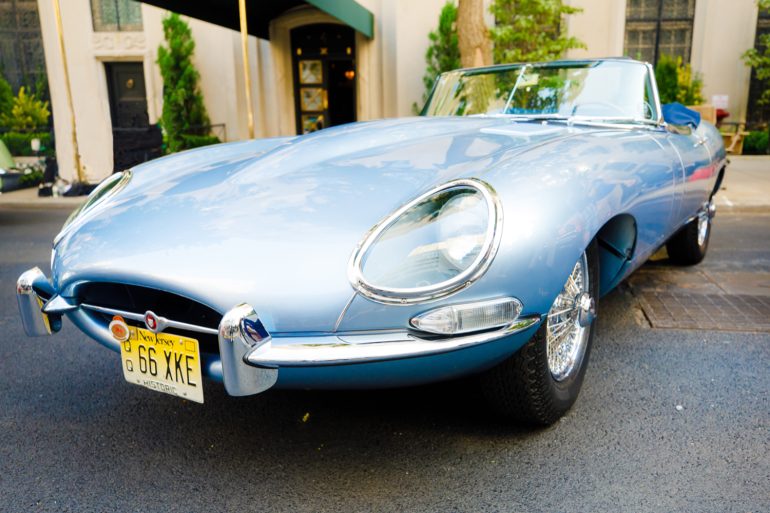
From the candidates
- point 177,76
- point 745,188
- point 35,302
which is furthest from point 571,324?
point 177,76

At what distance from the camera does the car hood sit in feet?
5.53

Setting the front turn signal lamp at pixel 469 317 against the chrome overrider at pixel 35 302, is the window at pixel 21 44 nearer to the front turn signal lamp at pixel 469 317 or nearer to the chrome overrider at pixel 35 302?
the chrome overrider at pixel 35 302

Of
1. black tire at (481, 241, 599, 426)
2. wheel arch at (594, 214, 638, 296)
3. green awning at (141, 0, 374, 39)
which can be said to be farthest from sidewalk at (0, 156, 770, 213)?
black tire at (481, 241, 599, 426)

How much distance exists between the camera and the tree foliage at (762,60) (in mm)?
12148

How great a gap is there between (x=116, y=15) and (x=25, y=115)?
3121 mm

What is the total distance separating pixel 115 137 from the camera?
9.60m

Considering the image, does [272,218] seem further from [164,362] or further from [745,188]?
[745,188]

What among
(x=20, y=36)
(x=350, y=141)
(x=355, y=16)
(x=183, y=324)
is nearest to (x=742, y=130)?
(x=355, y=16)

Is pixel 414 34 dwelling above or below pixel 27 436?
above

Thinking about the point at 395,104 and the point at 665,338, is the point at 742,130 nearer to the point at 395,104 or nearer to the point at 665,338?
the point at 395,104

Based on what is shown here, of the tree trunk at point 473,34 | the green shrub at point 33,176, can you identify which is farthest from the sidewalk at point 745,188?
the green shrub at point 33,176

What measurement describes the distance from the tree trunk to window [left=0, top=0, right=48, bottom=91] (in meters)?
9.66

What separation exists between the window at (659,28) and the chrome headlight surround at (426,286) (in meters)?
13.2

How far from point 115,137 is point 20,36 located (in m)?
6.11
